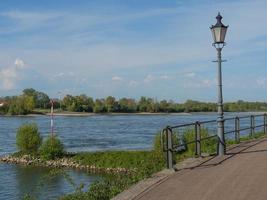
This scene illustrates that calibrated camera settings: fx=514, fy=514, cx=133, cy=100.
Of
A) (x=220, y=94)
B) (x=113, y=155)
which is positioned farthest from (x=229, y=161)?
(x=113, y=155)

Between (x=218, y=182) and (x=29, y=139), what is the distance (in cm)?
3535

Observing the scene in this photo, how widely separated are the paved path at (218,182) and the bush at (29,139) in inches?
1239

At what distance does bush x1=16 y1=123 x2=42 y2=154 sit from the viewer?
44459mm

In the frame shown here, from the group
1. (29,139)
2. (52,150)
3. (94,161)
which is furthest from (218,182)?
(29,139)

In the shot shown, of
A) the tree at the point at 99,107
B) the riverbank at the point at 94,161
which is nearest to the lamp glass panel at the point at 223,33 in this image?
the riverbank at the point at 94,161

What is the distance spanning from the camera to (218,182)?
1084 cm

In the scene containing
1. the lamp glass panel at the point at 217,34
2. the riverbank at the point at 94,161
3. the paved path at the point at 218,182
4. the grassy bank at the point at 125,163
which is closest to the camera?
the paved path at the point at 218,182

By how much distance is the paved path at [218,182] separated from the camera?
957cm

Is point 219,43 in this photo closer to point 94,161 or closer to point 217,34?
point 217,34

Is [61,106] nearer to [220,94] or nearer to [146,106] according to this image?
[146,106]

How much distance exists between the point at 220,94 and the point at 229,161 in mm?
2616

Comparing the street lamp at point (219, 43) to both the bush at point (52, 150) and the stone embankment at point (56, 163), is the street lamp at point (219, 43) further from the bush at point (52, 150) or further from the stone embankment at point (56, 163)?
the bush at point (52, 150)

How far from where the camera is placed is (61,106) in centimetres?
18612

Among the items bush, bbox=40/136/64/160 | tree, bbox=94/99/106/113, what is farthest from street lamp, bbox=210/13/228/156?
tree, bbox=94/99/106/113
